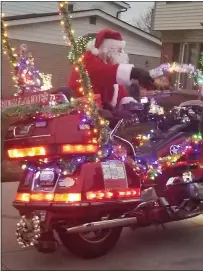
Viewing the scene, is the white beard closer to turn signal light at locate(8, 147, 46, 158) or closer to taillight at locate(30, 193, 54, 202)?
turn signal light at locate(8, 147, 46, 158)

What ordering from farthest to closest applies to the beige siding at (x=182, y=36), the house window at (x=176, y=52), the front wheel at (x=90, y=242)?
1. the house window at (x=176, y=52)
2. the beige siding at (x=182, y=36)
3. the front wheel at (x=90, y=242)

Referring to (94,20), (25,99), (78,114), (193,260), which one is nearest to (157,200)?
(193,260)

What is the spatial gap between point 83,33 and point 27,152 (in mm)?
1481

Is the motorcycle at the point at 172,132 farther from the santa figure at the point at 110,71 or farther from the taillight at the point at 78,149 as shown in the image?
the taillight at the point at 78,149

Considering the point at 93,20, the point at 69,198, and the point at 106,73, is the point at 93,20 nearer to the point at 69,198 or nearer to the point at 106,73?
the point at 106,73

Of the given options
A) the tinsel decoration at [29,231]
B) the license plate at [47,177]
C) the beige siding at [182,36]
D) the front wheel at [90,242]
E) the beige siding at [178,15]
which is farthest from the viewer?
the beige siding at [182,36]

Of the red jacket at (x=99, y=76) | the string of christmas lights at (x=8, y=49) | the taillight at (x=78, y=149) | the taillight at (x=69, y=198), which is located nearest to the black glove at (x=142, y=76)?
Answer: the red jacket at (x=99, y=76)

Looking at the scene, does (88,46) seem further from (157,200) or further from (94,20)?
(157,200)

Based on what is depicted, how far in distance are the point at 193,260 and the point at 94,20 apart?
2.29 metres

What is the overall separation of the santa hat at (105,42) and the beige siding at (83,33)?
0.08m

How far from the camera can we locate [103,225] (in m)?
3.67

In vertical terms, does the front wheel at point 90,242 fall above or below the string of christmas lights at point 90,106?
below

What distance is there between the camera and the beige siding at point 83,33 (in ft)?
15.1

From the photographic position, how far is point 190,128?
4.58 metres
